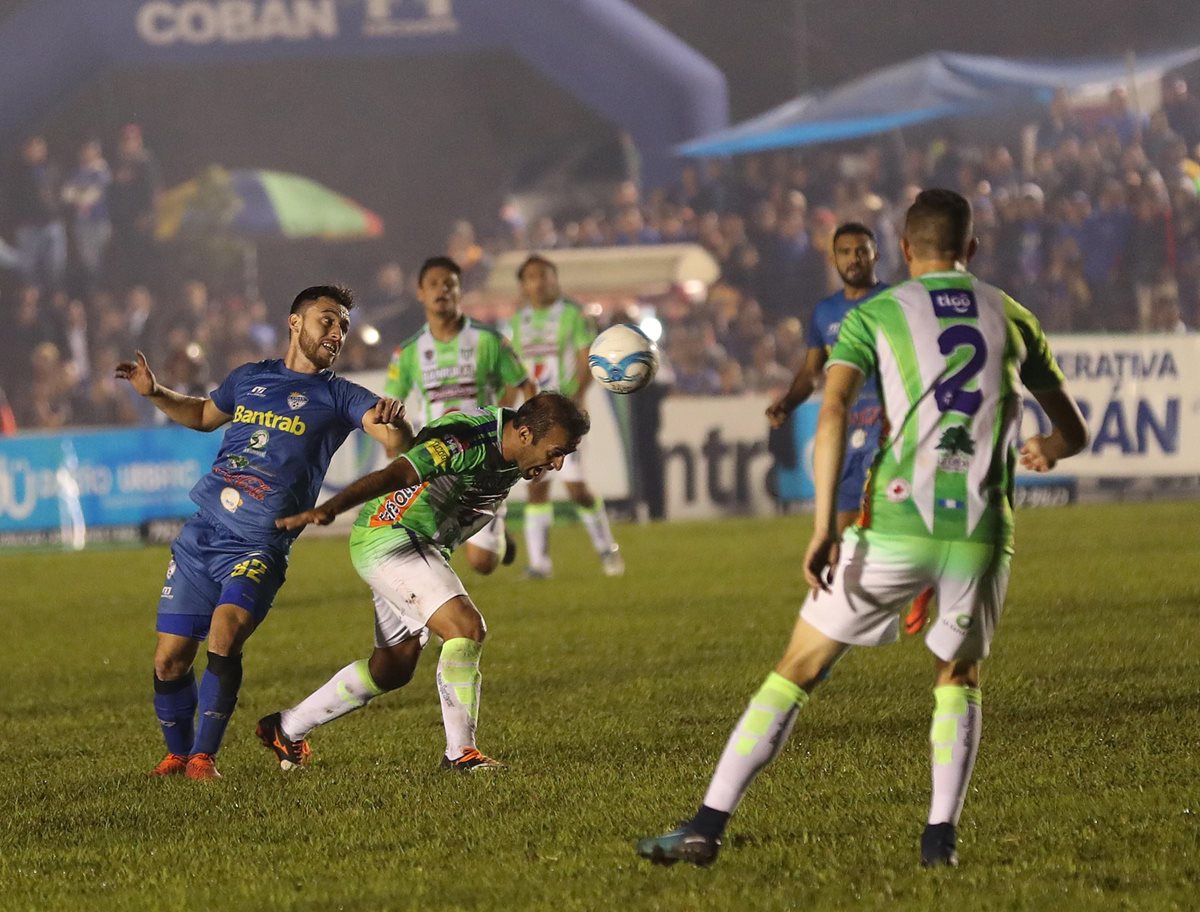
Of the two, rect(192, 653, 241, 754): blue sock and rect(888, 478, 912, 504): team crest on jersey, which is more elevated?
rect(888, 478, 912, 504): team crest on jersey

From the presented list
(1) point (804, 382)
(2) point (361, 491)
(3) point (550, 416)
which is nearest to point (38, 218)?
(1) point (804, 382)

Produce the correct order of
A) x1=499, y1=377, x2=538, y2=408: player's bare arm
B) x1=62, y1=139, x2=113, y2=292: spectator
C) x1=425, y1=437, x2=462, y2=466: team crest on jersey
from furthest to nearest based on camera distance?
x1=62, y1=139, x2=113, y2=292: spectator < x1=499, y1=377, x2=538, y2=408: player's bare arm < x1=425, y1=437, x2=462, y2=466: team crest on jersey

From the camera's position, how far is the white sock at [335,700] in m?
7.61

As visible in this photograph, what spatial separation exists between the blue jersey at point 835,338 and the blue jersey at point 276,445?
4173 mm

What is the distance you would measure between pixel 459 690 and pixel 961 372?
9.48 feet

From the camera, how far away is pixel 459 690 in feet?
24.0

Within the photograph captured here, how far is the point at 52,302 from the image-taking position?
93.2 ft

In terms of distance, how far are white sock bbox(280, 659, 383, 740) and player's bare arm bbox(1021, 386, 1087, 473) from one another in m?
3.09

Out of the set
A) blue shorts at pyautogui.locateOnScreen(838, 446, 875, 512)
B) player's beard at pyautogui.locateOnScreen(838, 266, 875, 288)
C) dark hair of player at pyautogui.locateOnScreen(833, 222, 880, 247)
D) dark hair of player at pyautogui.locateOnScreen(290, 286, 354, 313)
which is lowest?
blue shorts at pyautogui.locateOnScreen(838, 446, 875, 512)

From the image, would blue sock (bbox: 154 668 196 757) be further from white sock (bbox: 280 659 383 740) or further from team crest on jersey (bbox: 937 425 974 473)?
team crest on jersey (bbox: 937 425 974 473)

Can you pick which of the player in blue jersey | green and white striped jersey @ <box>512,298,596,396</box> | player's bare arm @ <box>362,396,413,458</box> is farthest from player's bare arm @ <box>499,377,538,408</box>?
player's bare arm @ <box>362,396,413,458</box>

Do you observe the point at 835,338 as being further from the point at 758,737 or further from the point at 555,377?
the point at 758,737

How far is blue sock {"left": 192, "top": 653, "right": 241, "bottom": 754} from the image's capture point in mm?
7500

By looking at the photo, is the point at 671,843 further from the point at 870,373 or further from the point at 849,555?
the point at 870,373
